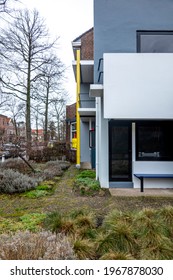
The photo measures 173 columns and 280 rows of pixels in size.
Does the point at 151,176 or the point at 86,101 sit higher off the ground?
the point at 86,101

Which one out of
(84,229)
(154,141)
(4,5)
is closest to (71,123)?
(4,5)

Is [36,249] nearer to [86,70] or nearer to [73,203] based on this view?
[73,203]

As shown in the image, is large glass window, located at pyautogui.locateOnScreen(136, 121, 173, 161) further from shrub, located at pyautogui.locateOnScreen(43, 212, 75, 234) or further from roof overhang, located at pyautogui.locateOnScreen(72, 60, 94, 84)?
roof overhang, located at pyautogui.locateOnScreen(72, 60, 94, 84)

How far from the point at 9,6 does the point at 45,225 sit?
29.4 feet

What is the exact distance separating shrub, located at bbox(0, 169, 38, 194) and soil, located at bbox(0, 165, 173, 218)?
0.29m

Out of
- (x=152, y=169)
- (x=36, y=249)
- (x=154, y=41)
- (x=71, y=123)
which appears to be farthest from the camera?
(x=71, y=123)

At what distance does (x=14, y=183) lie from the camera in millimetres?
7559

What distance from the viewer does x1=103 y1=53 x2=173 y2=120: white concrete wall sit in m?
7.28

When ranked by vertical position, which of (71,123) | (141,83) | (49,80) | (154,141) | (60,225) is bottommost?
(60,225)

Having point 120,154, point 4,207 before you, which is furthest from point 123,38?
point 4,207

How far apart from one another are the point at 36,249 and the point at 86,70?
12377 mm

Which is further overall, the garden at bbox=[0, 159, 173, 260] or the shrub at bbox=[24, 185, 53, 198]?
the shrub at bbox=[24, 185, 53, 198]

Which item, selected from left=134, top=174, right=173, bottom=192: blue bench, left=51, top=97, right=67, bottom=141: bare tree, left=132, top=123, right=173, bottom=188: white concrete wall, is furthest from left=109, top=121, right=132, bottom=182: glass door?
left=51, top=97, right=67, bottom=141: bare tree

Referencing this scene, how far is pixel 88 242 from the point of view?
3445 millimetres
